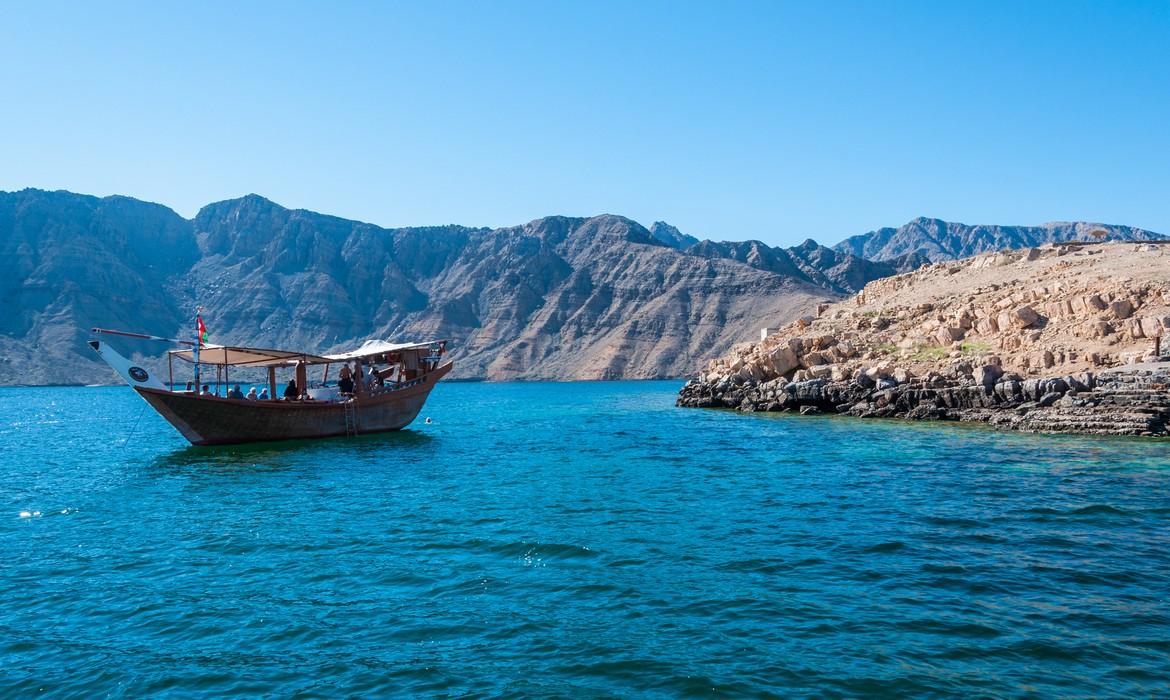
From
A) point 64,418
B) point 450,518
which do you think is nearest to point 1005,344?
point 450,518

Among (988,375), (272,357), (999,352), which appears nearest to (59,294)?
(272,357)

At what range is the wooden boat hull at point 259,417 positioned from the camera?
3177 cm

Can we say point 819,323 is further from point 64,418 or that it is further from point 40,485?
point 64,418

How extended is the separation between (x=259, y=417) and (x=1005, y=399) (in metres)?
32.9

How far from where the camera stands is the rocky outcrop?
30203 mm

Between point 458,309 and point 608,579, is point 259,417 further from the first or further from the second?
point 458,309

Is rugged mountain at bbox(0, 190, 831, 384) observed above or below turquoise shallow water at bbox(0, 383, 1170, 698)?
above

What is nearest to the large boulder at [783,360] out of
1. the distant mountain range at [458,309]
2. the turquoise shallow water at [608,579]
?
the turquoise shallow water at [608,579]

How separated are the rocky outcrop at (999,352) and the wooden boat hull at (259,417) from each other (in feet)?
76.6

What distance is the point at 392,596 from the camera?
460 inches

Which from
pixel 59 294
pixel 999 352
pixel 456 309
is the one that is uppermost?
pixel 59 294

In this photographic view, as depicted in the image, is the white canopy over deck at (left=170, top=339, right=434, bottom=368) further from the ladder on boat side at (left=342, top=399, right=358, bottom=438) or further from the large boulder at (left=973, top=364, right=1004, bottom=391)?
the large boulder at (left=973, top=364, right=1004, bottom=391)

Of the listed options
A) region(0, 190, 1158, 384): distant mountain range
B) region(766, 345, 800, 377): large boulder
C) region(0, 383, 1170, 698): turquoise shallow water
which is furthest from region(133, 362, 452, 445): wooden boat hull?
region(0, 190, 1158, 384): distant mountain range

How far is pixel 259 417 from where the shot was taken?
109 ft
